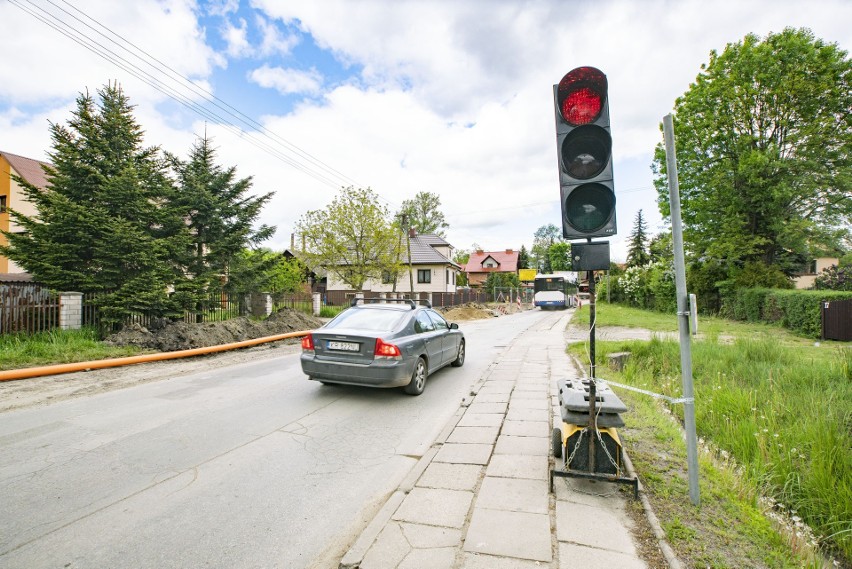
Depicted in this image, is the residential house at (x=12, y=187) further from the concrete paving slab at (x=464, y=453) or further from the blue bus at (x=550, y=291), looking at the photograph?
the blue bus at (x=550, y=291)

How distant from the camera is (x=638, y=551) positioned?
8.00ft

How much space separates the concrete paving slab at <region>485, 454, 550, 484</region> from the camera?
3.51m

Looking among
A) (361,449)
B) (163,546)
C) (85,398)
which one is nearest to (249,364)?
(85,398)

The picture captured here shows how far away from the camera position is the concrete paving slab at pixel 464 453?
386 cm

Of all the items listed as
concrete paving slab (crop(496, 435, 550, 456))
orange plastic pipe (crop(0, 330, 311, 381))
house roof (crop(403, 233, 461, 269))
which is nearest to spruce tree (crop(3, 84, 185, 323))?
orange plastic pipe (crop(0, 330, 311, 381))

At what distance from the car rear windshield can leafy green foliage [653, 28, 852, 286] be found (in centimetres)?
2115

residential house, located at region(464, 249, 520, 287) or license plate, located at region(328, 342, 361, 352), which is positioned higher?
residential house, located at region(464, 249, 520, 287)

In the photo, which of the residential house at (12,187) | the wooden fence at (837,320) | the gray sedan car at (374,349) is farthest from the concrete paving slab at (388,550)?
the residential house at (12,187)

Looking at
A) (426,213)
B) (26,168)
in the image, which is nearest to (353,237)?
(26,168)

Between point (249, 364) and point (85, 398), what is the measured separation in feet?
10.6

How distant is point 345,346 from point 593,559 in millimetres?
4453

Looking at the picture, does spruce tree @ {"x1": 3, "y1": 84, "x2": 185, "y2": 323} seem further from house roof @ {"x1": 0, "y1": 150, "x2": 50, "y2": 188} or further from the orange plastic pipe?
house roof @ {"x1": 0, "y1": 150, "x2": 50, "y2": 188}

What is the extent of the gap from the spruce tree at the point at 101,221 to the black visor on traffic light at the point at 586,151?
12.1 meters

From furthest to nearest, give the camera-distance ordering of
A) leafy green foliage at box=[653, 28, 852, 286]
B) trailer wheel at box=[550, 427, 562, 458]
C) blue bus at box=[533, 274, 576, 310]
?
1. blue bus at box=[533, 274, 576, 310]
2. leafy green foliage at box=[653, 28, 852, 286]
3. trailer wheel at box=[550, 427, 562, 458]
